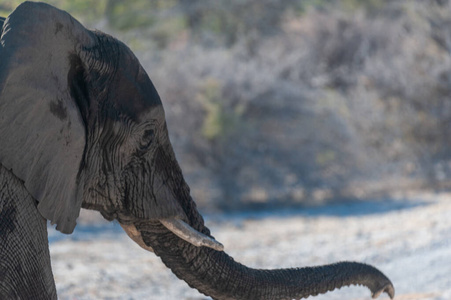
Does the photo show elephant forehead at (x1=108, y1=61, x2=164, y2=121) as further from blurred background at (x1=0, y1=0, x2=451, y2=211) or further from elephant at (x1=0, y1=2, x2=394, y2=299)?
blurred background at (x1=0, y1=0, x2=451, y2=211)

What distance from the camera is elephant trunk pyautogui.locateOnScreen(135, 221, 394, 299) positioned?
399cm

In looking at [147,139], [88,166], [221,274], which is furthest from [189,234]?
[88,166]

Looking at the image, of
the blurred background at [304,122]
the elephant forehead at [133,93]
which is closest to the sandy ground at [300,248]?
the blurred background at [304,122]

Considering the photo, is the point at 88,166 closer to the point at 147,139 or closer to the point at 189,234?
the point at 147,139

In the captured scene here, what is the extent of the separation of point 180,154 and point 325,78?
255 inches

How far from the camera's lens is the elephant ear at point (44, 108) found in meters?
3.14

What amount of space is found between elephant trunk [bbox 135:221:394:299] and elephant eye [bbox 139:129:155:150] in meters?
0.37

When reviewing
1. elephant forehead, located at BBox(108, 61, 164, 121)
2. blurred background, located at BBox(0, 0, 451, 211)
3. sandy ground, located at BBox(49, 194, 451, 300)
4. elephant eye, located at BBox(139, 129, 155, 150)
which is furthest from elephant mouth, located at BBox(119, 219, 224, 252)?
blurred background, located at BBox(0, 0, 451, 211)

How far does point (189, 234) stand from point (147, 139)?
0.47 meters

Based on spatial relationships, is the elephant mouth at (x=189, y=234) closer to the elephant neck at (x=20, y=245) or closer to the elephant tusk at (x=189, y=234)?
the elephant tusk at (x=189, y=234)

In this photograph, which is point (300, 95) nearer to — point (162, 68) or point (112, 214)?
point (162, 68)

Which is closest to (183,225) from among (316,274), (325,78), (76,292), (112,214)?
(112,214)

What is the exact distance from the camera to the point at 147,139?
12.6 ft

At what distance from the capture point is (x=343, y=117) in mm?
16953
